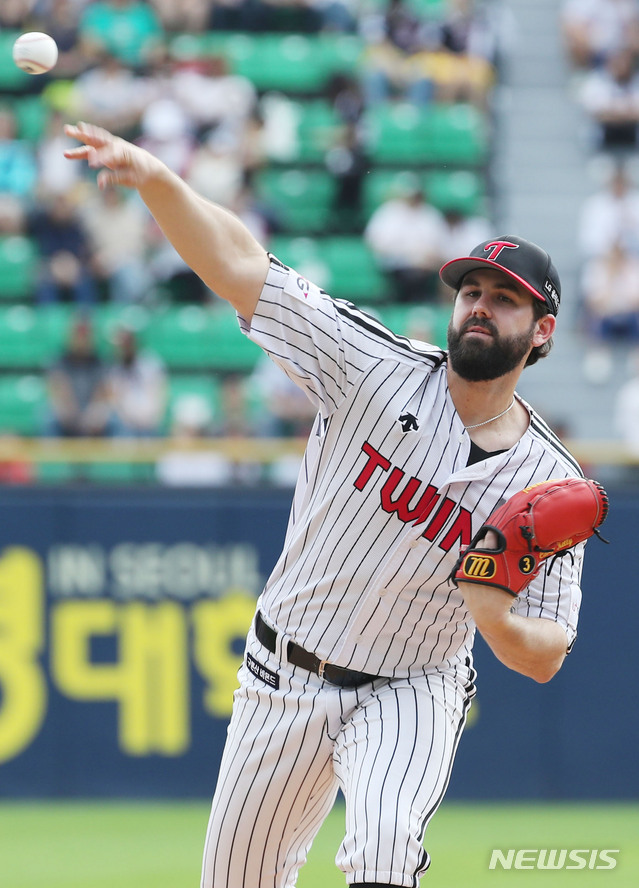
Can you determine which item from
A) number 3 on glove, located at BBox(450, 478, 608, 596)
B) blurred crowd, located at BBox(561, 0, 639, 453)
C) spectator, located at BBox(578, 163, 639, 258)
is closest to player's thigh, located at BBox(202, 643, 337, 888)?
number 3 on glove, located at BBox(450, 478, 608, 596)

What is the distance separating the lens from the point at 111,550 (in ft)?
27.2

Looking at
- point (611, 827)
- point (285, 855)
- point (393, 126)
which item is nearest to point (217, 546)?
point (611, 827)

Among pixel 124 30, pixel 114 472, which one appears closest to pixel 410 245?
pixel 124 30

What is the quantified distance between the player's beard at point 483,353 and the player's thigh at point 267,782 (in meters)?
1.07

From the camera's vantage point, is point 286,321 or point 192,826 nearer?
point 286,321

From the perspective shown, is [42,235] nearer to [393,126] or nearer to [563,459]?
[393,126]

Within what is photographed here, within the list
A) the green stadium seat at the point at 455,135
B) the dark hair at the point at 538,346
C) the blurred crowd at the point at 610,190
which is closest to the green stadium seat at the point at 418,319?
the blurred crowd at the point at 610,190

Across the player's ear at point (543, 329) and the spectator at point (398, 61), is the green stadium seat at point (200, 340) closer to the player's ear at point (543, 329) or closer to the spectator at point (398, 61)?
the spectator at point (398, 61)

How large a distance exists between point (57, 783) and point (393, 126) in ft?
22.7

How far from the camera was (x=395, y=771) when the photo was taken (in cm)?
396

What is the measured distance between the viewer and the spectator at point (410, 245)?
11.5m

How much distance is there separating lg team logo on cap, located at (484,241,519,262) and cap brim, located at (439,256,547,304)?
Result: 30mm

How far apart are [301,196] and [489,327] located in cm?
850

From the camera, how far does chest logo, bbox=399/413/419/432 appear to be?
162 inches
